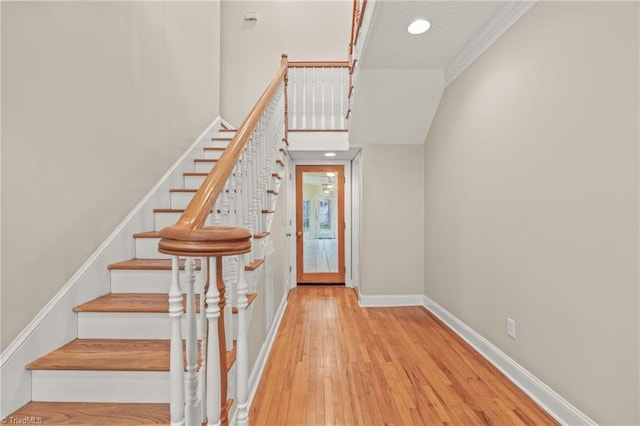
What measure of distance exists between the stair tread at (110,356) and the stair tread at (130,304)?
17cm

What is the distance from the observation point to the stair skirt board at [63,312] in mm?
1412

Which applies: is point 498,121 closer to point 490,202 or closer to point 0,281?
point 490,202

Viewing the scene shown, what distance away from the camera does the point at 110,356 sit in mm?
1547

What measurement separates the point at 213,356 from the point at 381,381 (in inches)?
68.3

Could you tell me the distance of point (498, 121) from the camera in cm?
247

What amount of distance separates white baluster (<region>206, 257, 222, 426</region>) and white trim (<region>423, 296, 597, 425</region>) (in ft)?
6.25

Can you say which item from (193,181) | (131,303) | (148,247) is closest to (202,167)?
(193,181)

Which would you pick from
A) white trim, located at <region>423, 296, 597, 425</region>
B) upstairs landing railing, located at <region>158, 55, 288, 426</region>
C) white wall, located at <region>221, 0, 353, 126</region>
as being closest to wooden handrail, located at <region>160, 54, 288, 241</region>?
upstairs landing railing, located at <region>158, 55, 288, 426</region>

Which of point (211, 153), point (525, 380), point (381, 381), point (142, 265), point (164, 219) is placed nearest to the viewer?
point (142, 265)

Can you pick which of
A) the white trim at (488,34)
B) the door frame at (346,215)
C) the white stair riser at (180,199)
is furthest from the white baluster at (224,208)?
the door frame at (346,215)

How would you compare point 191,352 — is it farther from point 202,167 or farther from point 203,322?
point 202,167

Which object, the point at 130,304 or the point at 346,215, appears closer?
the point at 130,304

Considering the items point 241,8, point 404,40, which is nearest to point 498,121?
point 404,40

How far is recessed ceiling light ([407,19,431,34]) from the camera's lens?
92.6 inches
